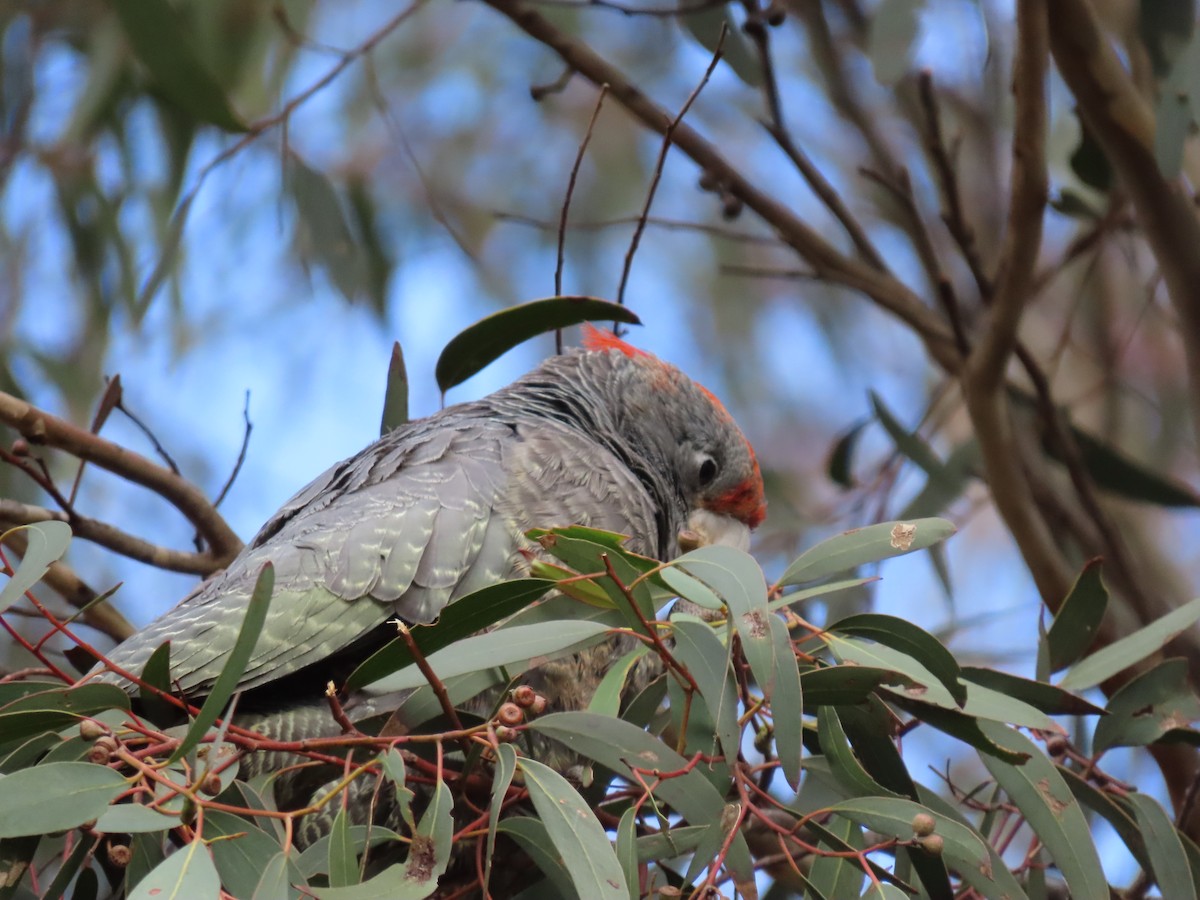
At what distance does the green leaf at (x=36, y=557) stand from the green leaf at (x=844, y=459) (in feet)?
7.52

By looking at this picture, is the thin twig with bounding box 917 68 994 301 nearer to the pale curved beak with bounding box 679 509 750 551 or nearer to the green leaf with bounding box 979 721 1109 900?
the pale curved beak with bounding box 679 509 750 551

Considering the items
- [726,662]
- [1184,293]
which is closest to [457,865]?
[726,662]

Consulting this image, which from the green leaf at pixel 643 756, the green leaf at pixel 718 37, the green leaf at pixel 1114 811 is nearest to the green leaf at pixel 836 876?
the green leaf at pixel 643 756

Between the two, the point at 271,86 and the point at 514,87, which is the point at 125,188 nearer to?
the point at 271,86

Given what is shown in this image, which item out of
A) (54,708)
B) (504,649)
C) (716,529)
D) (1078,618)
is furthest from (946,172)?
(54,708)

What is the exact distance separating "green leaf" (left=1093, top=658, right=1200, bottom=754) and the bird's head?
1.16 metres

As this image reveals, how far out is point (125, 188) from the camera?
3904 millimetres

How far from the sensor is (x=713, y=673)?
1451mm

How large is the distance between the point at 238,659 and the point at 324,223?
2148 millimetres

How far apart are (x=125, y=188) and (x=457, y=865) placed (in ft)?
8.75

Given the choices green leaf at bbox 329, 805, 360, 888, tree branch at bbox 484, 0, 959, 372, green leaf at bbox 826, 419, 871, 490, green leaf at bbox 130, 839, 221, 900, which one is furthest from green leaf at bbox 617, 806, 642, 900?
green leaf at bbox 826, 419, 871, 490

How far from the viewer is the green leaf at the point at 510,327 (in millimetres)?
2441

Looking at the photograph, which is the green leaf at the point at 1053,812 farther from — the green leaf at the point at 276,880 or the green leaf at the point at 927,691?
the green leaf at the point at 276,880

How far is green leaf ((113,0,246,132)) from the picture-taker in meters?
2.76
